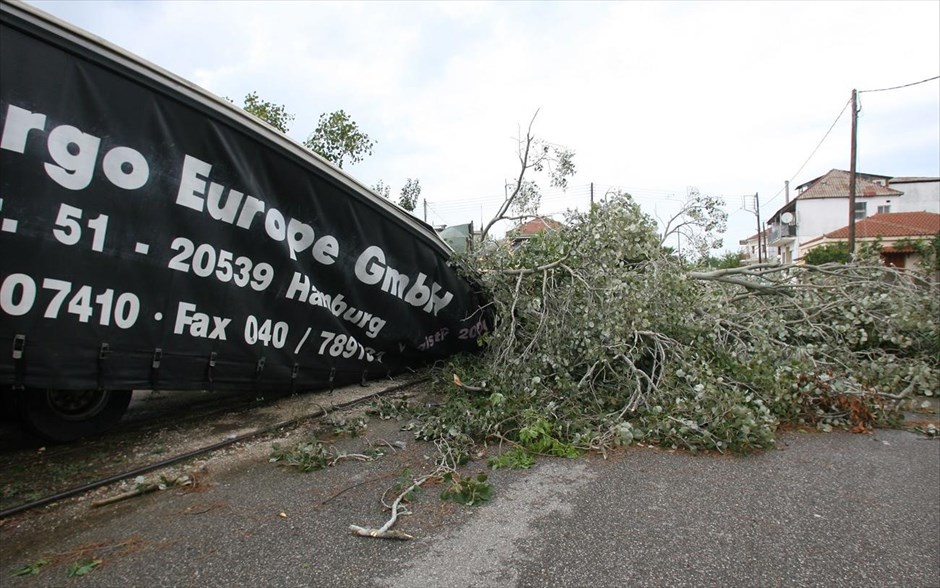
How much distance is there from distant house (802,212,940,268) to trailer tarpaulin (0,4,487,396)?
89.6 feet

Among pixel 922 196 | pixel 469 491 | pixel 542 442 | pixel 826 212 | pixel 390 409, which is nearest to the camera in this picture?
pixel 469 491

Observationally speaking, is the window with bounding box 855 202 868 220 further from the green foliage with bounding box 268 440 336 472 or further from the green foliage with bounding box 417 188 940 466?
the green foliage with bounding box 268 440 336 472

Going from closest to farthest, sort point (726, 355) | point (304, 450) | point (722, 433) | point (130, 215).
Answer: point (130, 215) → point (304, 450) → point (722, 433) → point (726, 355)

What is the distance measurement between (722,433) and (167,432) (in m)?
4.72

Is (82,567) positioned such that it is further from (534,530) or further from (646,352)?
(646,352)

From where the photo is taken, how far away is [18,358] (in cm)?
310

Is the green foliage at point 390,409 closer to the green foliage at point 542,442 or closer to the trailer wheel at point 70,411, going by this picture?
the green foliage at point 542,442

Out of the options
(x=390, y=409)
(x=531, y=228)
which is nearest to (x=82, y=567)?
(x=390, y=409)

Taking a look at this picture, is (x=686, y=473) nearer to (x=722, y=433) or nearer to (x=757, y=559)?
(x=722, y=433)

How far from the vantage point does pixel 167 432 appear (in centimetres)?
434

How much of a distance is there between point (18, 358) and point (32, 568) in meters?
1.35

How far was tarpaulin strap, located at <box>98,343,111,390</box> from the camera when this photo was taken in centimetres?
346

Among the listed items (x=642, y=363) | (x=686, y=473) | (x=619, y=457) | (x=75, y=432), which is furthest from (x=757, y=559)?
(x=75, y=432)

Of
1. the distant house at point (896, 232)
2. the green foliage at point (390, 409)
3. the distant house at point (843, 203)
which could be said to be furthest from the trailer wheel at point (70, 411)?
the distant house at point (843, 203)
